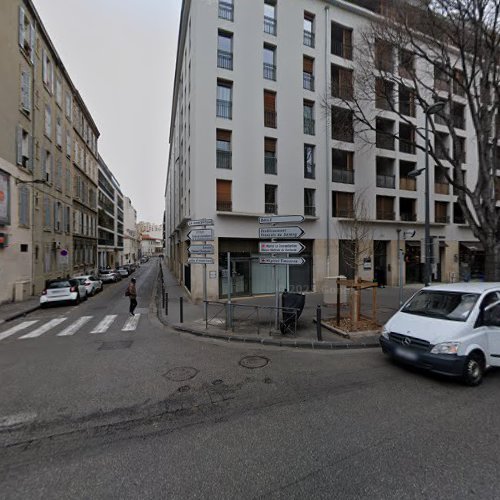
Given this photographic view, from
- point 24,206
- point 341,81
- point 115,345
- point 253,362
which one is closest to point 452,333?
point 253,362

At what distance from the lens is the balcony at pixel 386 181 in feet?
58.2

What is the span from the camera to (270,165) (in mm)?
14844

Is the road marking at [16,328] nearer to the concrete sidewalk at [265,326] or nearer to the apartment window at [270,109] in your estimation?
the concrete sidewalk at [265,326]

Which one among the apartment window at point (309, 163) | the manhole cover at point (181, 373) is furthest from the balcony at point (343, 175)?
the manhole cover at point (181, 373)

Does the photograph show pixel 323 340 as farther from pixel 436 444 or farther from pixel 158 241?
pixel 158 241

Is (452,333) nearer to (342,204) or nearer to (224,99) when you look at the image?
(342,204)

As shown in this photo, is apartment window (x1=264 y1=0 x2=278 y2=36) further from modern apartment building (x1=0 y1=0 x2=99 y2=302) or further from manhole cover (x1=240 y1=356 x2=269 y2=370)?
manhole cover (x1=240 y1=356 x2=269 y2=370)

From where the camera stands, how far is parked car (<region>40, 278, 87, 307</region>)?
12703mm

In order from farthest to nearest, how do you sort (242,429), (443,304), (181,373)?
(443,304) → (181,373) → (242,429)

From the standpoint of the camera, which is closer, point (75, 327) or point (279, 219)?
point (279, 219)

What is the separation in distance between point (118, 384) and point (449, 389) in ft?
18.0

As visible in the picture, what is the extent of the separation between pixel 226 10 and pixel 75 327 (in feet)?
54.0

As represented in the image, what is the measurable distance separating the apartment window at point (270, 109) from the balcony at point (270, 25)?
3.33 metres

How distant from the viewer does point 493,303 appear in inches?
200
